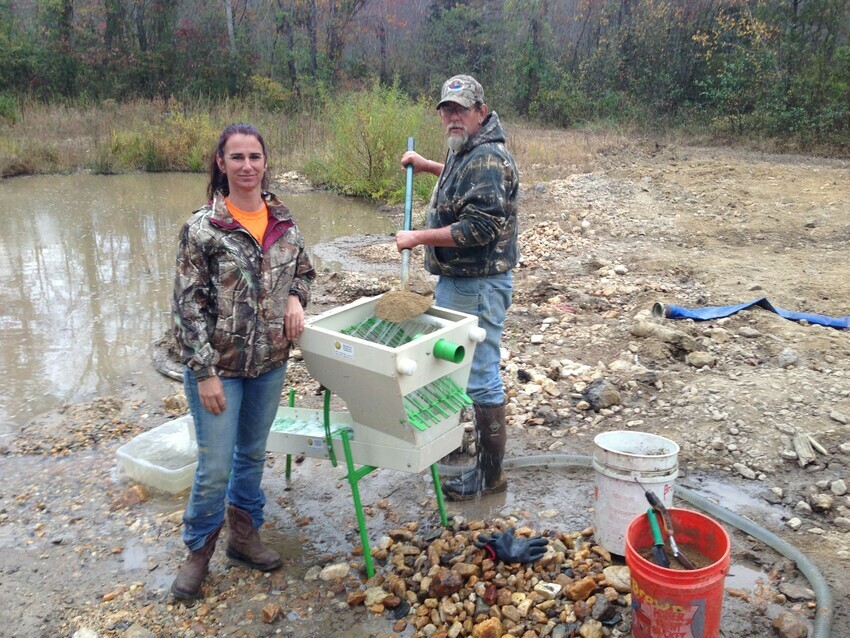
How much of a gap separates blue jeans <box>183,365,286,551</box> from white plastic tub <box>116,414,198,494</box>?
813mm

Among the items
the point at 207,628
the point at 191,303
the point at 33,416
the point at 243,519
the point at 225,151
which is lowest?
the point at 33,416

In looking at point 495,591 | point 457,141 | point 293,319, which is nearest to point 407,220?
point 457,141

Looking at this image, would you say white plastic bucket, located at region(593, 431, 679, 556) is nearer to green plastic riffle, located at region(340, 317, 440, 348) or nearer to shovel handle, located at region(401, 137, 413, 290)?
green plastic riffle, located at region(340, 317, 440, 348)

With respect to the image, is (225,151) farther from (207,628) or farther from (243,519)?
(207,628)

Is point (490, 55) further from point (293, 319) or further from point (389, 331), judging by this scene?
point (293, 319)

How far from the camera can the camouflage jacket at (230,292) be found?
8.45 ft

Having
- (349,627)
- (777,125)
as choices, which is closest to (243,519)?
(349,627)

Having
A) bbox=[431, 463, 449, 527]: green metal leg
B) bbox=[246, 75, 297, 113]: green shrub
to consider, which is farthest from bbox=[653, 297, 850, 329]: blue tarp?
bbox=[246, 75, 297, 113]: green shrub

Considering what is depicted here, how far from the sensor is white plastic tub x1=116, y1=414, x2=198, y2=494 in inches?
150

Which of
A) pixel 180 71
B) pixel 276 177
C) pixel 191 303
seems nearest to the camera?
pixel 191 303

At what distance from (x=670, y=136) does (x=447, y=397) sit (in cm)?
1730

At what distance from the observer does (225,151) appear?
2699mm

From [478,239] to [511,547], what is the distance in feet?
4.20

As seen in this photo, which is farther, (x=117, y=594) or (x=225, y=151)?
(x=117, y=594)
